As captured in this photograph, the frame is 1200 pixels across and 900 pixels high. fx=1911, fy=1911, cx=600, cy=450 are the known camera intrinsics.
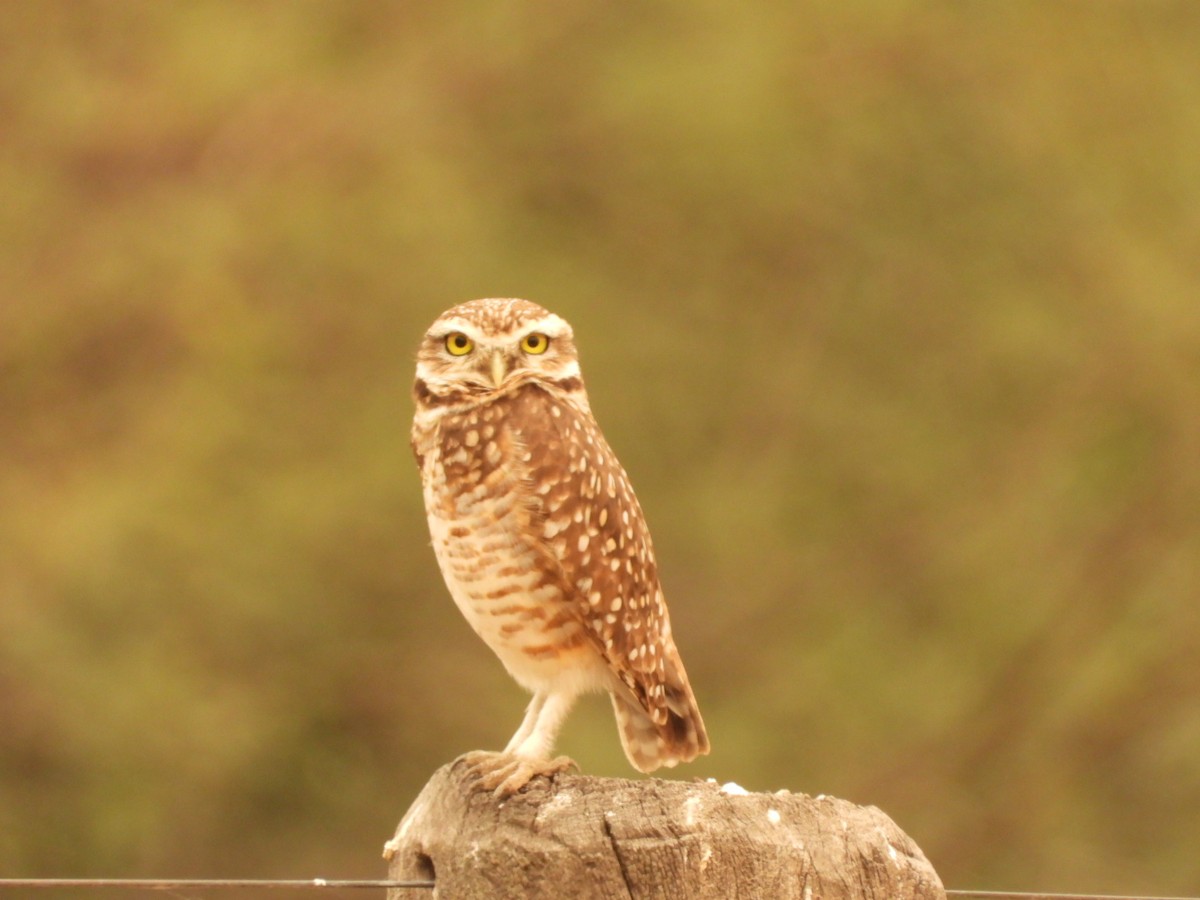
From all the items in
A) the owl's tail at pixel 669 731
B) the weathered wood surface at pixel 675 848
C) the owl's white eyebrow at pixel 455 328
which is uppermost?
the owl's white eyebrow at pixel 455 328

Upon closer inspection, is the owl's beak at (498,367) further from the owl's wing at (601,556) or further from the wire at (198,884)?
the wire at (198,884)

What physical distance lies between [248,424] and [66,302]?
1072mm

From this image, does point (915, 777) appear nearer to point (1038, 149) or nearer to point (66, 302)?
point (1038, 149)

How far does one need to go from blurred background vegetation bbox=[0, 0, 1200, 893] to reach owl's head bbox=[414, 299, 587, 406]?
5.09 m

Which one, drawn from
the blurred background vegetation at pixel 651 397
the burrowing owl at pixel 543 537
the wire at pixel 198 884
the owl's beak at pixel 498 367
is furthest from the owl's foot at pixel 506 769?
the blurred background vegetation at pixel 651 397

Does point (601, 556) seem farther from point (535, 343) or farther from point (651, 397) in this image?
point (651, 397)

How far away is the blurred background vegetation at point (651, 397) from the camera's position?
8.58 meters

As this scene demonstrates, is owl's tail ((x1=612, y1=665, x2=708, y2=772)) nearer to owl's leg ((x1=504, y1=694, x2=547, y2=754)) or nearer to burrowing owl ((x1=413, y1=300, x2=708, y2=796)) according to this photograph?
burrowing owl ((x1=413, y1=300, x2=708, y2=796))

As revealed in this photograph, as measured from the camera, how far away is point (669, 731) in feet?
10.8

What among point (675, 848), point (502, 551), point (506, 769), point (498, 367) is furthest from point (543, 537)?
point (675, 848)

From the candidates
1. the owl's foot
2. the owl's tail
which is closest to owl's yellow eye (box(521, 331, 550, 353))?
the owl's tail

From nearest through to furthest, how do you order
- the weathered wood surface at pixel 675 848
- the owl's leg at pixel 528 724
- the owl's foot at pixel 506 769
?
the weathered wood surface at pixel 675 848 < the owl's foot at pixel 506 769 < the owl's leg at pixel 528 724

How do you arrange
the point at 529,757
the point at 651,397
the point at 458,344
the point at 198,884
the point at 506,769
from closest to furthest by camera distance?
the point at 198,884
the point at 506,769
the point at 529,757
the point at 458,344
the point at 651,397

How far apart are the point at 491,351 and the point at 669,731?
72cm
